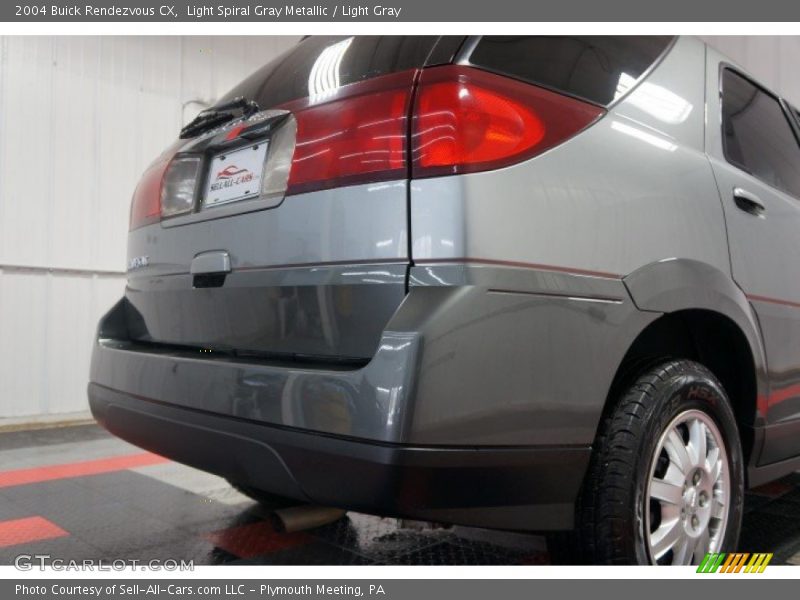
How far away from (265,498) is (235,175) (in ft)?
4.36

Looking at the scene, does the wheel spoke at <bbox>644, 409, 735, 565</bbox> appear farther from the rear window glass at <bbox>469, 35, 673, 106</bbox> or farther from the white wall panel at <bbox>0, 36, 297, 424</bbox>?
the white wall panel at <bbox>0, 36, 297, 424</bbox>

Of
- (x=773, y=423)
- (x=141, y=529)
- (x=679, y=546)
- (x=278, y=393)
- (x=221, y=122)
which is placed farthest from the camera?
(x=141, y=529)

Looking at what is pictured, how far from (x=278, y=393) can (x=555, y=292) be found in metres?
0.58

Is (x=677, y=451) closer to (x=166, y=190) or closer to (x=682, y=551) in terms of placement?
(x=682, y=551)

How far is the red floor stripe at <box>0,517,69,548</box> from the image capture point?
225 cm

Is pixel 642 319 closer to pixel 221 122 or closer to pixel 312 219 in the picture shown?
pixel 312 219

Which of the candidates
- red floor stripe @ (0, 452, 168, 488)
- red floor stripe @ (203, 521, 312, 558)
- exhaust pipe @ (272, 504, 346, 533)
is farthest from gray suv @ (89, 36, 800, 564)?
red floor stripe @ (0, 452, 168, 488)

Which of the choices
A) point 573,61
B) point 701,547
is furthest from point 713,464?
point 573,61

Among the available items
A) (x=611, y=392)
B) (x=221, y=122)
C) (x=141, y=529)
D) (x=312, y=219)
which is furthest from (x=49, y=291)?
(x=611, y=392)

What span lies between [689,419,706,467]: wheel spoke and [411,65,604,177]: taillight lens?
0.82 m

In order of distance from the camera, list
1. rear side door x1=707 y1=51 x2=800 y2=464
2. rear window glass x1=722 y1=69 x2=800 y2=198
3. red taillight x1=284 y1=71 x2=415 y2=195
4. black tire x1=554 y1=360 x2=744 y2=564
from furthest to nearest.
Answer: rear window glass x1=722 y1=69 x2=800 y2=198 < rear side door x1=707 y1=51 x2=800 y2=464 < black tire x1=554 y1=360 x2=744 y2=564 < red taillight x1=284 y1=71 x2=415 y2=195

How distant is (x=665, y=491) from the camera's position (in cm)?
152

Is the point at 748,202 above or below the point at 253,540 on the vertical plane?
above

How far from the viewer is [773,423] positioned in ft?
6.38
